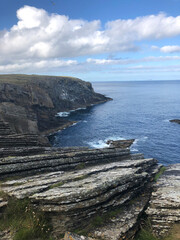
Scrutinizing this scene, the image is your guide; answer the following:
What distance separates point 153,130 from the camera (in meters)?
78.9

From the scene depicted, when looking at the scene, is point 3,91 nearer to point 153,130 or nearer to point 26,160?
point 153,130

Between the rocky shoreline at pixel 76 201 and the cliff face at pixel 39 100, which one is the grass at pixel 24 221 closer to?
the rocky shoreline at pixel 76 201

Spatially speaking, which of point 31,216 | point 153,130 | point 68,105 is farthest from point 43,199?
point 68,105

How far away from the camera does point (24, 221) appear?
12.3 m

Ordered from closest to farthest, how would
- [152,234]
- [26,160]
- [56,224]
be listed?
[56,224] < [152,234] < [26,160]

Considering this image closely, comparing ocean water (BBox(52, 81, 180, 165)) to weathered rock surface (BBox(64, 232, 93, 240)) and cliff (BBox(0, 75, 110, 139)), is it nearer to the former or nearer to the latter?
cliff (BBox(0, 75, 110, 139))

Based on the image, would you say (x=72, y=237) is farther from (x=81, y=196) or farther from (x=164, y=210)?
(x=164, y=210)

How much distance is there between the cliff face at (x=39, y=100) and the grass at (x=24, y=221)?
49.3 metres

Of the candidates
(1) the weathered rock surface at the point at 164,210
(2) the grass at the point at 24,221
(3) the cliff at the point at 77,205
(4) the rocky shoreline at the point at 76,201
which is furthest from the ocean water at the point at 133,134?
(2) the grass at the point at 24,221

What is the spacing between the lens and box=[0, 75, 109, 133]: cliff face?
210 ft

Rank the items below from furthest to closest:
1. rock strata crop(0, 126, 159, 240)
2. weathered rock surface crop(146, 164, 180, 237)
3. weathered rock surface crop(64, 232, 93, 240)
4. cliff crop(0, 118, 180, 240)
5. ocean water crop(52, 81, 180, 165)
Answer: ocean water crop(52, 81, 180, 165) < weathered rock surface crop(146, 164, 180, 237) < rock strata crop(0, 126, 159, 240) < cliff crop(0, 118, 180, 240) < weathered rock surface crop(64, 232, 93, 240)

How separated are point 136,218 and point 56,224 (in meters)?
A: 6.16

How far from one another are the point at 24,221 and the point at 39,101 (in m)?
90.9

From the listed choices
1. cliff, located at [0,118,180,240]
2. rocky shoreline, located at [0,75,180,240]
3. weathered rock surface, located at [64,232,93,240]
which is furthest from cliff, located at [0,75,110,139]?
weathered rock surface, located at [64,232,93,240]
